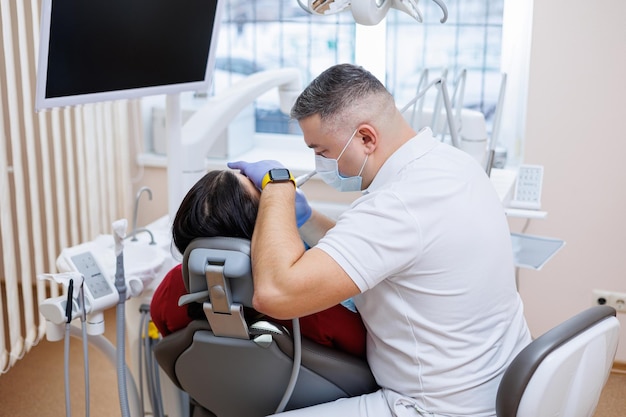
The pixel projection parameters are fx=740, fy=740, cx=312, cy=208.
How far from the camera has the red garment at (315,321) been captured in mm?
1359

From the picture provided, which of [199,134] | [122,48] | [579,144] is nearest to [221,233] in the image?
[122,48]

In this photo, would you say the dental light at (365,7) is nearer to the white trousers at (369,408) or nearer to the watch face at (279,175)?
the watch face at (279,175)

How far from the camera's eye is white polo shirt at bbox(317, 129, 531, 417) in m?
1.25

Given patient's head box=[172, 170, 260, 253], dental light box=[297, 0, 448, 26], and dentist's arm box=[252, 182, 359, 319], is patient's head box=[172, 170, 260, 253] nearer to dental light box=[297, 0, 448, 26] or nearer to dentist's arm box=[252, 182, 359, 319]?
dentist's arm box=[252, 182, 359, 319]

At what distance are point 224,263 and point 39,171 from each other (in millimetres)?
2043

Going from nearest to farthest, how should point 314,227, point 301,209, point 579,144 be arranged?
point 301,209
point 314,227
point 579,144

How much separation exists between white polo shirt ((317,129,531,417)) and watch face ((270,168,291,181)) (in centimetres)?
14

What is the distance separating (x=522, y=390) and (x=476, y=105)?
2005 millimetres

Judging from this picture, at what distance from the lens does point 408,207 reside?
126 centimetres

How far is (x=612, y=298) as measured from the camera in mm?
2807

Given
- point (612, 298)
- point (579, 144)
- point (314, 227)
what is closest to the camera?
point (314, 227)

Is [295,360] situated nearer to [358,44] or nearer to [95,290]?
[95,290]

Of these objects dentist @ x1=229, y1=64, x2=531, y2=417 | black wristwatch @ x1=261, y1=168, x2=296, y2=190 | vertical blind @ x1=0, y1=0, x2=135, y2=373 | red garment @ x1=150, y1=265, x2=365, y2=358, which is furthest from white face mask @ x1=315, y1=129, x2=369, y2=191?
vertical blind @ x1=0, y1=0, x2=135, y2=373

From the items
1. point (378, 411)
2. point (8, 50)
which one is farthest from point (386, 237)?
point (8, 50)
